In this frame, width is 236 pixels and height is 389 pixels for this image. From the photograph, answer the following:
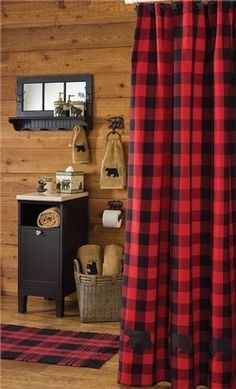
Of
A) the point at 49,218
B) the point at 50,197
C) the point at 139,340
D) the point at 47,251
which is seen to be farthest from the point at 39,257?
the point at 139,340

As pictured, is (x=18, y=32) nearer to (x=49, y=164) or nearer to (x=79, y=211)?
(x=49, y=164)

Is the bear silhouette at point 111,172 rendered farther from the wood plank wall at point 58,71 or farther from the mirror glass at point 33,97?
the mirror glass at point 33,97

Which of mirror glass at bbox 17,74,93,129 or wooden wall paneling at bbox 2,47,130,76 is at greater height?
wooden wall paneling at bbox 2,47,130,76

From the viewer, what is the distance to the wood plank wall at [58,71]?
13.8 ft

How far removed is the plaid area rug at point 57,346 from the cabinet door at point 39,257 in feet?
1.26

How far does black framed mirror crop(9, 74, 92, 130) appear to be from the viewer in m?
4.22

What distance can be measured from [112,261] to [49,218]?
20.7 inches

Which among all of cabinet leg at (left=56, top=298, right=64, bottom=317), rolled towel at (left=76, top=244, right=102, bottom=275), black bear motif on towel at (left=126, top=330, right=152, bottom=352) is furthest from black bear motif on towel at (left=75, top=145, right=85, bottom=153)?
black bear motif on towel at (left=126, top=330, right=152, bottom=352)

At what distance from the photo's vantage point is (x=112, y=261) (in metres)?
3.91

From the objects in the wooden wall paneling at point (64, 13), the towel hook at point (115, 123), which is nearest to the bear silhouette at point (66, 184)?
the towel hook at point (115, 123)

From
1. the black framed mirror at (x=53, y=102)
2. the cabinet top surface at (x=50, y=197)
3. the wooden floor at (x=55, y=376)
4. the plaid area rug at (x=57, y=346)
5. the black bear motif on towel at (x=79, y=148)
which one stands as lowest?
the wooden floor at (x=55, y=376)

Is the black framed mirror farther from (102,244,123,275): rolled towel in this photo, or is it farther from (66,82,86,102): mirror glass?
(102,244,123,275): rolled towel

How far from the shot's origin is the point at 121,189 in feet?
13.8

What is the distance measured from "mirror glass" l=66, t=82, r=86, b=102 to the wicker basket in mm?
1327
